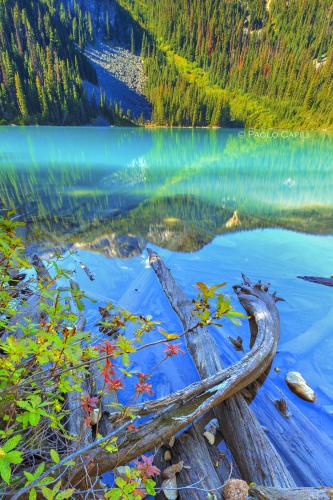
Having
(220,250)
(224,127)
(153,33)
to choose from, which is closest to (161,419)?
(220,250)

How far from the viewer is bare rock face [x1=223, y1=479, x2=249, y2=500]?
203 centimetres

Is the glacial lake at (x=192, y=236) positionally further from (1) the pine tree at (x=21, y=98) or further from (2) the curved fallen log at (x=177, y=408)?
(1) the pine tree at (x=21, y=98)

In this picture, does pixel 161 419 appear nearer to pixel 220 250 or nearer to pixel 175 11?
pixel 220 250

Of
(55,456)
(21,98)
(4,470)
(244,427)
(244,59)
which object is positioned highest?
(244,59)

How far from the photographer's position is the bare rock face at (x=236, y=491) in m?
2.03

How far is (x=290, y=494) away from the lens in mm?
2037

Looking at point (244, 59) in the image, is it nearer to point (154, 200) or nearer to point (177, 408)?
point (154, 200)

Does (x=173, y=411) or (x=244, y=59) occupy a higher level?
(x=244, y=59)

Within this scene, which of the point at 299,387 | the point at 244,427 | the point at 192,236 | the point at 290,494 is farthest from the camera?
the point at 192,236

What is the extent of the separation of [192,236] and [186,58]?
199956mm

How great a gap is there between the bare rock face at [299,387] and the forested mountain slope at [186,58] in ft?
296

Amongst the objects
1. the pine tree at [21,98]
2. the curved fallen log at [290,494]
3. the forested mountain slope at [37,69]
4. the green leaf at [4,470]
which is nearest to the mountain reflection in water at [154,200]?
the curved fallen log at [290,494]

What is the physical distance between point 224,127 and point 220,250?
390 feet

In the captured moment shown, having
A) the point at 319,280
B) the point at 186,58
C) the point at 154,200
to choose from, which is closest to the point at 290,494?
the point at 319,280
